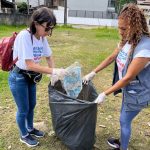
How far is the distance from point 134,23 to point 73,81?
89 centimetres

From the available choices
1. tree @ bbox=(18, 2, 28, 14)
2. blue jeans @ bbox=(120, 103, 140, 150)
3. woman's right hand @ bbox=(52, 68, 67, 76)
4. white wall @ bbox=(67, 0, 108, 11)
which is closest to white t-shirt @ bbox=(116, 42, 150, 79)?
blue jeans @ bbox=(120, 103, 140, 150)

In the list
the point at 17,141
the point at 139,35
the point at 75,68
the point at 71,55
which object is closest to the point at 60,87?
the point at 75,68

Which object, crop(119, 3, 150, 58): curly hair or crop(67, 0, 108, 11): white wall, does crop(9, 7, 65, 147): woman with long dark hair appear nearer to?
crop(119, 3, 150, 58): curly hair

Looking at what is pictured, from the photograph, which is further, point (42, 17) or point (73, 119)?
point (73, 119)

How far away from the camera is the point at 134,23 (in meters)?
2.57

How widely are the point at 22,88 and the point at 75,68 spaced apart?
21.6 inches

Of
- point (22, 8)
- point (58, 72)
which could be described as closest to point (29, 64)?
point (58, 72)

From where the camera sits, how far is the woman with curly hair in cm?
257

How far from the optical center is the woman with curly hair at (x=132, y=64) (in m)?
2.57

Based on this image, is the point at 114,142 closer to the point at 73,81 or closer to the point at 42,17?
the point at 73,81

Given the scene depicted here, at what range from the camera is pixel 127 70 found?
2658 millimetres

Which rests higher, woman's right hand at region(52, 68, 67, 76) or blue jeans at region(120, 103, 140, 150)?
woman's right hand at region(52, 68, 67, 76)

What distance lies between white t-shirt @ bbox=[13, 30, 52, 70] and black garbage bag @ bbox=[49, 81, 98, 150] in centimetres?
42

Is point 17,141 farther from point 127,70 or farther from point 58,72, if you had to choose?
point 127,70
